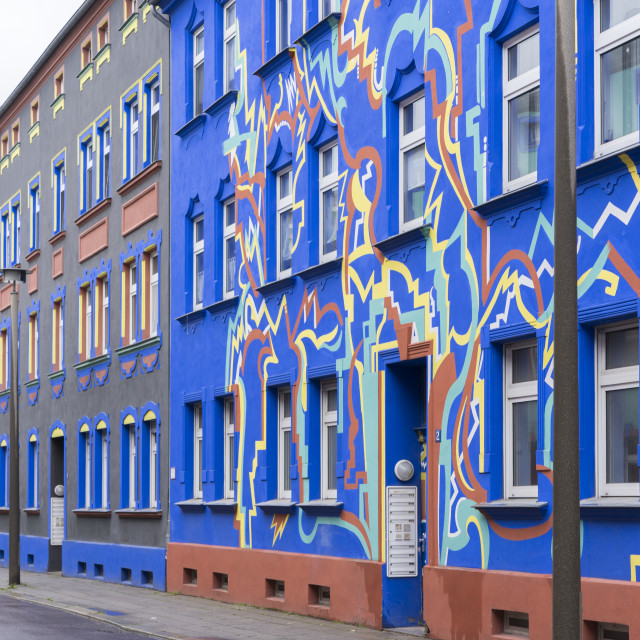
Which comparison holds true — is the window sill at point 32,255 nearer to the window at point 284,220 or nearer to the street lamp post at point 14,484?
the street lamp post at point 14,484

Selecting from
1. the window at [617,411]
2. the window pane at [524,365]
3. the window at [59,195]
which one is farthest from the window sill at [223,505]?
the window at [59,195]

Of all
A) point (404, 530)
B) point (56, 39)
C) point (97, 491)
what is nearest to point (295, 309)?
point (404, 530)

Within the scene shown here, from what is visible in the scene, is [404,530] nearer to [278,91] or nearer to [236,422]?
[236,422]

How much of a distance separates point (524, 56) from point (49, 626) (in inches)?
381

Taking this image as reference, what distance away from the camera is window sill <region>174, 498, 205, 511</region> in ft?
75.7

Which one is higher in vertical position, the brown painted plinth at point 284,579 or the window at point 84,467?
the window at point 84,467

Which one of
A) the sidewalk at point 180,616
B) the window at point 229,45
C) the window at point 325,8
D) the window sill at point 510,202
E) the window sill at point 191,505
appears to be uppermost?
the window at point 229,45

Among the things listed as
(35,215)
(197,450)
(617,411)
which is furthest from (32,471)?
(617,411)

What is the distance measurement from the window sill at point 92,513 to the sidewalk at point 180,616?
173 cm

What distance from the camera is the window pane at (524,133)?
46.1 feet

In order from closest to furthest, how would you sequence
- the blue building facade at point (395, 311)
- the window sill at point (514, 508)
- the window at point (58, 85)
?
the blue building facade at point (395, 311) → the window sill at point (514, 508) → the window at point (58, 85)

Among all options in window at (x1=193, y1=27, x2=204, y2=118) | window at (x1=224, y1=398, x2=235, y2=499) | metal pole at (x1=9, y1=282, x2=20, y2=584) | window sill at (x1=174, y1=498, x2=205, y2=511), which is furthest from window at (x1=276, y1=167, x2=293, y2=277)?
metal pole at (x1=9, y1=282, x2=20, y2=584)

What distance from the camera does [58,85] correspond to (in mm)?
35156

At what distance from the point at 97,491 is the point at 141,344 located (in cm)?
487
